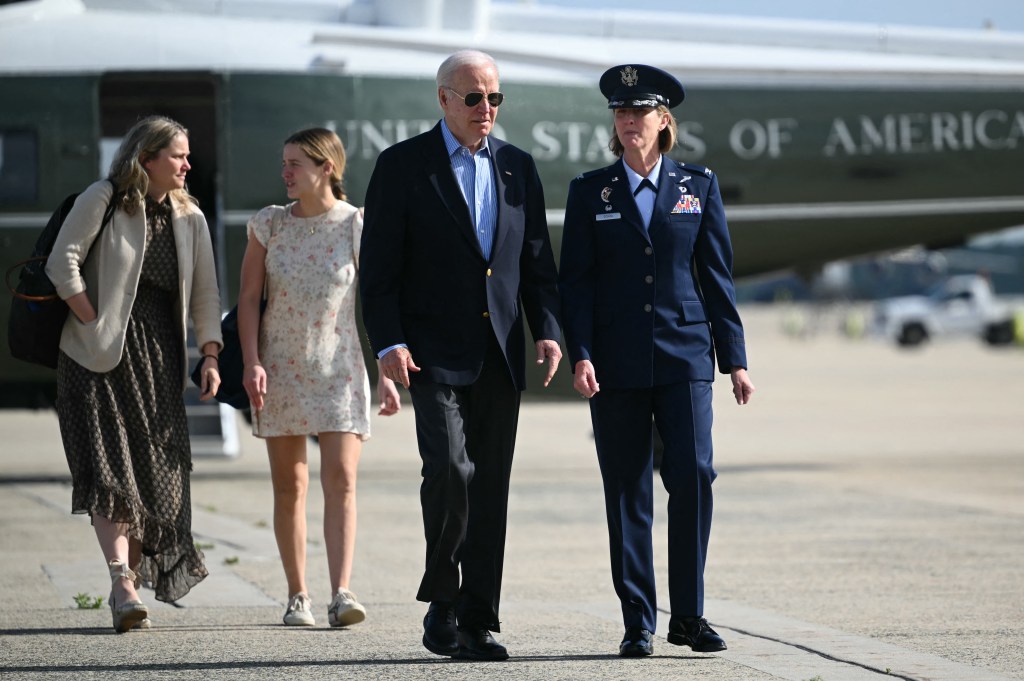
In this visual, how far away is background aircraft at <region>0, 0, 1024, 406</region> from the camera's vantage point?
11.3 meters

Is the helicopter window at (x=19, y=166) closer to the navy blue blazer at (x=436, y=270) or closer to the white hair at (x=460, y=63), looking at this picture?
the navy blue blazer at (x=436, y=270)

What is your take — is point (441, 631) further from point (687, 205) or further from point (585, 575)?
point (585, 575)

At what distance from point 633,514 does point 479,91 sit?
1450 mm

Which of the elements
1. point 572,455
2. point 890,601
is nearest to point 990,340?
point 572,455

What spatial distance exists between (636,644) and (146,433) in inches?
74.3

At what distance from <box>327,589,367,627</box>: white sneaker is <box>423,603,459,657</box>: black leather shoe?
2.08 ft

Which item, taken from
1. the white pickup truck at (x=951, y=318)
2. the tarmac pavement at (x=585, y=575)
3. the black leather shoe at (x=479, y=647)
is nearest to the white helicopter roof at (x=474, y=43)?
the tarmac pavement at (x=585, y=575)

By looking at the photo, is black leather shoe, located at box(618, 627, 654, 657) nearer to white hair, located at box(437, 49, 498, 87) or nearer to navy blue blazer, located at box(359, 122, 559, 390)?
navy blue blazer, located at box(359, 122, 559, 390)

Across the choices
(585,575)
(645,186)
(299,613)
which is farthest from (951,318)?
(645,186)

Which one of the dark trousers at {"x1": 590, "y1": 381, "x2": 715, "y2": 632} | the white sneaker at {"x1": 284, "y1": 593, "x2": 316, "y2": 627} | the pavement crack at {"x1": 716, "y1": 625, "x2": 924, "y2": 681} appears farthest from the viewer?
the white sneaker at {"x1": 284, "y1": 593, "x2": 316, "y2": 627}

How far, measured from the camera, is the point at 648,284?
563cm

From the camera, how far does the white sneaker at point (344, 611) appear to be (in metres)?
6.06

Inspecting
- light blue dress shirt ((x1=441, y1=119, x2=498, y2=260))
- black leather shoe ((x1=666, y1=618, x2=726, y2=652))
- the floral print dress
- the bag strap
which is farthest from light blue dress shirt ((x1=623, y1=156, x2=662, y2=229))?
the bag strap

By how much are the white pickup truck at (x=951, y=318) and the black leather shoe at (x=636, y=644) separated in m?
42.7
